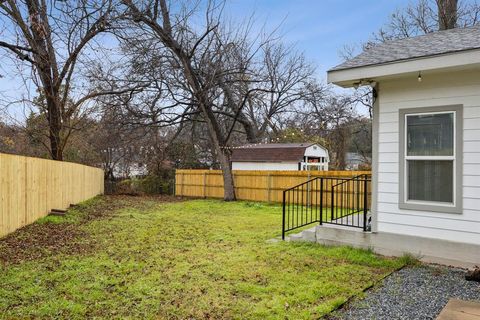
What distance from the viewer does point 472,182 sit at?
476 cm

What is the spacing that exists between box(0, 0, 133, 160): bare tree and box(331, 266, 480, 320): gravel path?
533cm

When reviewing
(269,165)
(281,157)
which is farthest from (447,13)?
(269,165)

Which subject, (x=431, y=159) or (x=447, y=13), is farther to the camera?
(x=447, y=13)

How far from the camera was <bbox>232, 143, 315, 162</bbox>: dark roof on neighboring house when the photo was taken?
18127 millimetres

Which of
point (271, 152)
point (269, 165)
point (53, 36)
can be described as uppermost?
point (53, 36)

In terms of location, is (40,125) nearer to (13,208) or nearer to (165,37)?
(165,37)

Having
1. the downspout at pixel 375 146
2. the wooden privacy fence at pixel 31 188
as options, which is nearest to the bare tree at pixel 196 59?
the wooden privacy fence at pixel 31 188

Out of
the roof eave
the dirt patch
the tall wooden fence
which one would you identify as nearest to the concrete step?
the roof eave

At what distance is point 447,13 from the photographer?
591 inches

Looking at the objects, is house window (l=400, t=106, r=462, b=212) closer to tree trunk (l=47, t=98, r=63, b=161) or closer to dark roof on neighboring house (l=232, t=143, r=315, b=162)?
tree trunk (l=47, t=98, r=63, b=161)

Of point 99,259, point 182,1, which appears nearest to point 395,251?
point 99,259

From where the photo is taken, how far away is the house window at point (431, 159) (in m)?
4.89

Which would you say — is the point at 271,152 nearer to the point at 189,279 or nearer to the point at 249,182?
the point at 249,182

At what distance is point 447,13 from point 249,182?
10936mm
